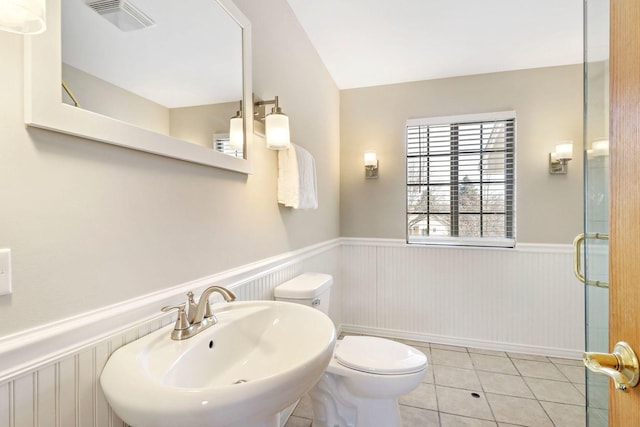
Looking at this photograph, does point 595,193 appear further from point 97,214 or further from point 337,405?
point 337,405

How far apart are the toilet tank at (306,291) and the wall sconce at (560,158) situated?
6.94ft

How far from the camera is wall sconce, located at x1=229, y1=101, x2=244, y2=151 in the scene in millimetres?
1302

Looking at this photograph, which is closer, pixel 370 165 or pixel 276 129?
pixel 276 129

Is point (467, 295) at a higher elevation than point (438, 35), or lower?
lower

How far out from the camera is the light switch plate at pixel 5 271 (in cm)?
59

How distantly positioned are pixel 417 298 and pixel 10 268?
9.20 ft

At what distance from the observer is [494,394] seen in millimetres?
2039

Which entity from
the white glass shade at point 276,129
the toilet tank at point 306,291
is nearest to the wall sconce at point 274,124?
the white glass shade at point 276,129

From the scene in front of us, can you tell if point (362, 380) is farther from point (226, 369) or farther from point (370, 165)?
point (370, 165)

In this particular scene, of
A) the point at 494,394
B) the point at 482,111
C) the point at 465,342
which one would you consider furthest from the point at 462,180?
the point at 494,394

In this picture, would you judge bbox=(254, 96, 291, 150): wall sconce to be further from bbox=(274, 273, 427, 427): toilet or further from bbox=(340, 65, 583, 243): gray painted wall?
bbox=(340, 65, 583, 243): gray painted wall

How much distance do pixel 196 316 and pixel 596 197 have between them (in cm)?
113

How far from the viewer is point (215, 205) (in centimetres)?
123

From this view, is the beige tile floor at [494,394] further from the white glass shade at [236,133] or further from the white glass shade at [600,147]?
the white glass shade at [600,147]
